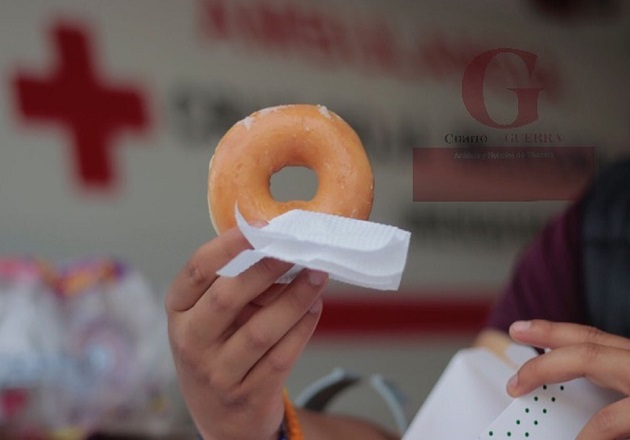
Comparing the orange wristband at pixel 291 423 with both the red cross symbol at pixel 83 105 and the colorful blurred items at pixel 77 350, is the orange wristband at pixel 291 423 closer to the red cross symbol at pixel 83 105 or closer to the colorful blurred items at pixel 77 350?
the colorful blurred items at pixel 77 350

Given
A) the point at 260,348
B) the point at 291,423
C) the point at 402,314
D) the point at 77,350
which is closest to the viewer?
the point at 260,348

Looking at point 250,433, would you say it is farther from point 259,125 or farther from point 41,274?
point 41,274

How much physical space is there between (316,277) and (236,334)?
0.11m

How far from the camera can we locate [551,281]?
4.15ft

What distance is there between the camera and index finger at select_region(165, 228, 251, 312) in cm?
74

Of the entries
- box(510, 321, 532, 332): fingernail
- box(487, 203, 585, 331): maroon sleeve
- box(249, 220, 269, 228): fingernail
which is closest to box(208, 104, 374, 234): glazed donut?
box(249, 220, 269, 228): fingernail

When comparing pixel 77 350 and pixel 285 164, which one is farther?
pixel 77 350

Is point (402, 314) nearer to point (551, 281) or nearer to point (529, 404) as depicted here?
point (551, 281)

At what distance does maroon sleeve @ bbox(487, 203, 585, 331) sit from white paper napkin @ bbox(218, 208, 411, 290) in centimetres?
65

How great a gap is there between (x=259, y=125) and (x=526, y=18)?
0.75m

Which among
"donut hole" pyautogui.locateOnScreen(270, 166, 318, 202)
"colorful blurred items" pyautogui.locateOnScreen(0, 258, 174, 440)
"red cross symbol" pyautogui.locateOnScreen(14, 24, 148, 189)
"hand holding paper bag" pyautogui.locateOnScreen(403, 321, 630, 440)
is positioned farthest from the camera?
"red cross symbol" pyautogui.locateOnScreen(14, 24, 148, 189)

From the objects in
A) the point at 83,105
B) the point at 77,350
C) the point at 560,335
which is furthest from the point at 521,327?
the point at 83,105

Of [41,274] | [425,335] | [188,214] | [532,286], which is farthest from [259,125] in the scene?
[425,335]

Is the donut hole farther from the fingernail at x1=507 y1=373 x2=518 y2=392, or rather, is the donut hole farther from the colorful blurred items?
the colorful blurred items
